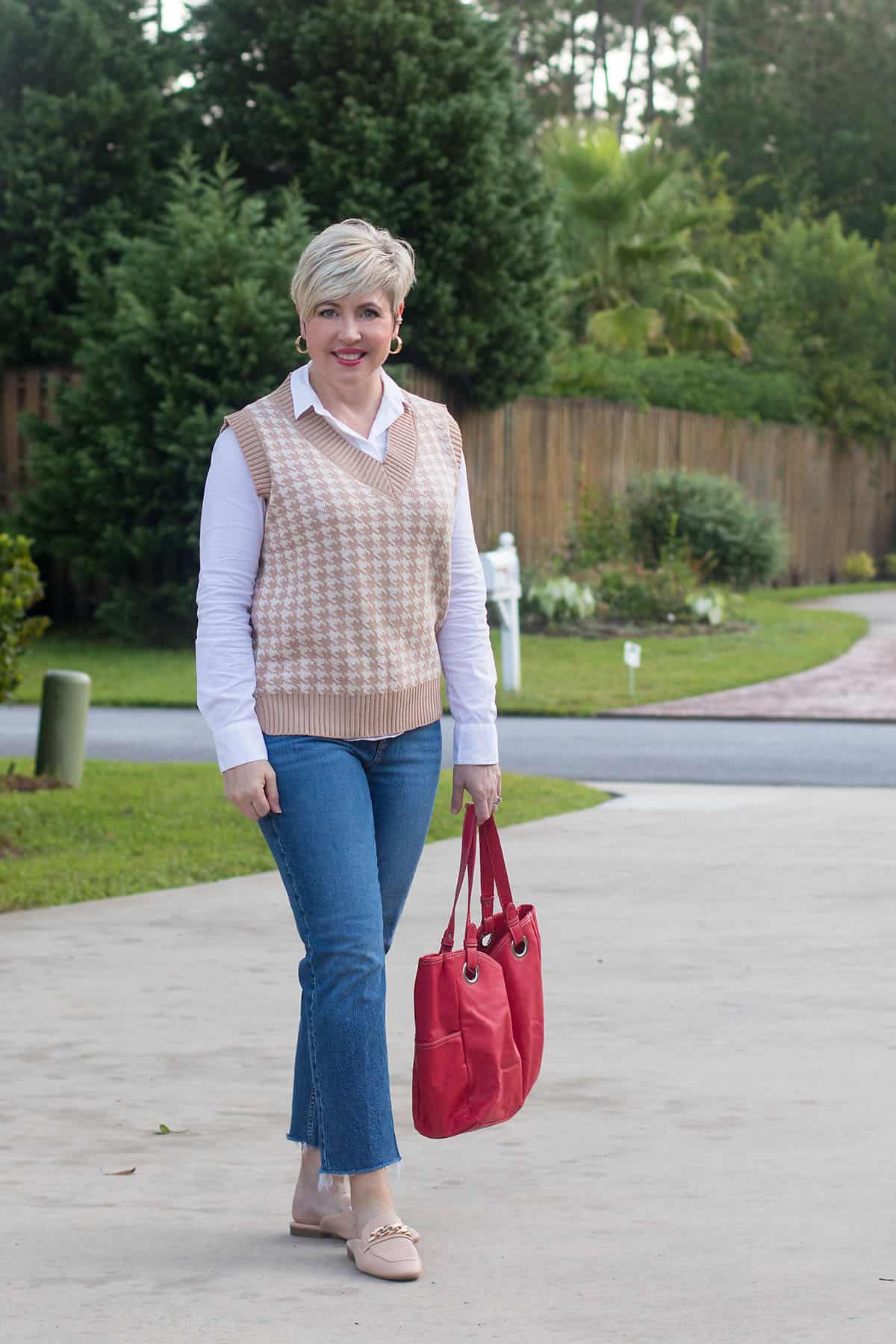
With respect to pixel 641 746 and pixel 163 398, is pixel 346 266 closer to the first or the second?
pixel 641 746

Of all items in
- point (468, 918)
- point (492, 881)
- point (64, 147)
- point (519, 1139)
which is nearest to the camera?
point (468, 918)

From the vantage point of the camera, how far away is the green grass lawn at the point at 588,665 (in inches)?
666

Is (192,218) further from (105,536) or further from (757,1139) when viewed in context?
(757,1139)

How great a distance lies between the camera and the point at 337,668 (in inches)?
154

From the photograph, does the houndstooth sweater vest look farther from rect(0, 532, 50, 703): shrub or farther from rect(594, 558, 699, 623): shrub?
rect(594, 558, 699, 623): shrub

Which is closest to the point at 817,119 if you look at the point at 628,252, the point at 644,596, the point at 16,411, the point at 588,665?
the point at 628,252

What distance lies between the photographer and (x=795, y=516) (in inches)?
1396

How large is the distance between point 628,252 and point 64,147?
51.3 feet

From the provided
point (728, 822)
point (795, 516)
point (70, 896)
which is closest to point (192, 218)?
point (728, 822)

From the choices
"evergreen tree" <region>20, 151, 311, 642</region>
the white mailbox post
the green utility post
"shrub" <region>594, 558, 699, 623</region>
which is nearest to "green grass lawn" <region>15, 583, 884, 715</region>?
the white mailbox post

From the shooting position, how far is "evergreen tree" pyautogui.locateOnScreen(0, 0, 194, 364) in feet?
75.4

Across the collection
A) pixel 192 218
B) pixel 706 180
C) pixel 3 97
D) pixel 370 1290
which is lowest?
pixel 370 1290

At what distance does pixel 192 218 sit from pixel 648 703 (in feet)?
24.8

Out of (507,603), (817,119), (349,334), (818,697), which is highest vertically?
(817,119)
